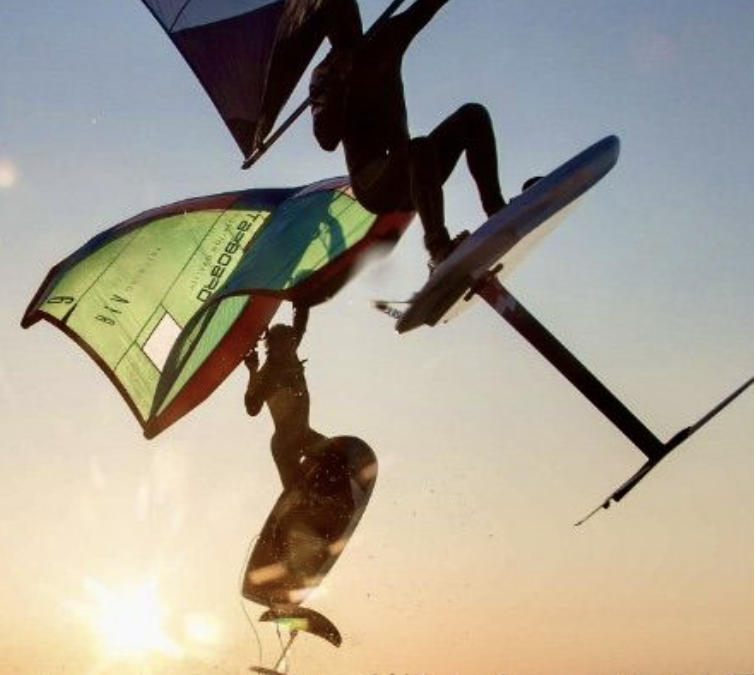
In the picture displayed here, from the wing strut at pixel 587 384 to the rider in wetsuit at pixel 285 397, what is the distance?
2.21 m

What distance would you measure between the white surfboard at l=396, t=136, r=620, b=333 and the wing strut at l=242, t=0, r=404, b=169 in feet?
3.81

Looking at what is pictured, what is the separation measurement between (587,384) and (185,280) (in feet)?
15.8

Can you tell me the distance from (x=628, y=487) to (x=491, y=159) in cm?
199

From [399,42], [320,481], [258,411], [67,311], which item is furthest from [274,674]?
[399,42]

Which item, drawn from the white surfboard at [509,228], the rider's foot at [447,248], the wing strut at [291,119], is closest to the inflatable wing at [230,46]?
the wing strut at [291,119]

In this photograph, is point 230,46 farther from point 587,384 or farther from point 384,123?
point 587,384

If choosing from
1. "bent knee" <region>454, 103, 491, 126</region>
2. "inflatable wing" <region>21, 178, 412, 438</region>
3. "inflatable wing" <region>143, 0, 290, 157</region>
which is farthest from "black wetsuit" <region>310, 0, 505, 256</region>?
"inflatable wing" <region>21, 178, 412, 438</region>

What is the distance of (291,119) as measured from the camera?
5.04 m

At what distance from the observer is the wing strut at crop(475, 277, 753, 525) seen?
448 centimetres

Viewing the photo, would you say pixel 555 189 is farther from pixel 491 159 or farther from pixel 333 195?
pixel 333 195

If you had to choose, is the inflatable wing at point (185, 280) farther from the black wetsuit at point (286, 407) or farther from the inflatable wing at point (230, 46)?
the inflatable wing at point (230, 46)

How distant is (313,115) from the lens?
15.7 ft

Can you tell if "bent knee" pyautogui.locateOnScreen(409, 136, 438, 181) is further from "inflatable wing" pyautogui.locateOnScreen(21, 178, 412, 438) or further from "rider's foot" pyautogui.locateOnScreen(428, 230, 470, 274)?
"inflatable wing" pyautogui.locateOnScreen(21, 178, 412, 438)

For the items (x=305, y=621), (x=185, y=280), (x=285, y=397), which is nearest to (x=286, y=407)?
(x=285, y=397)
